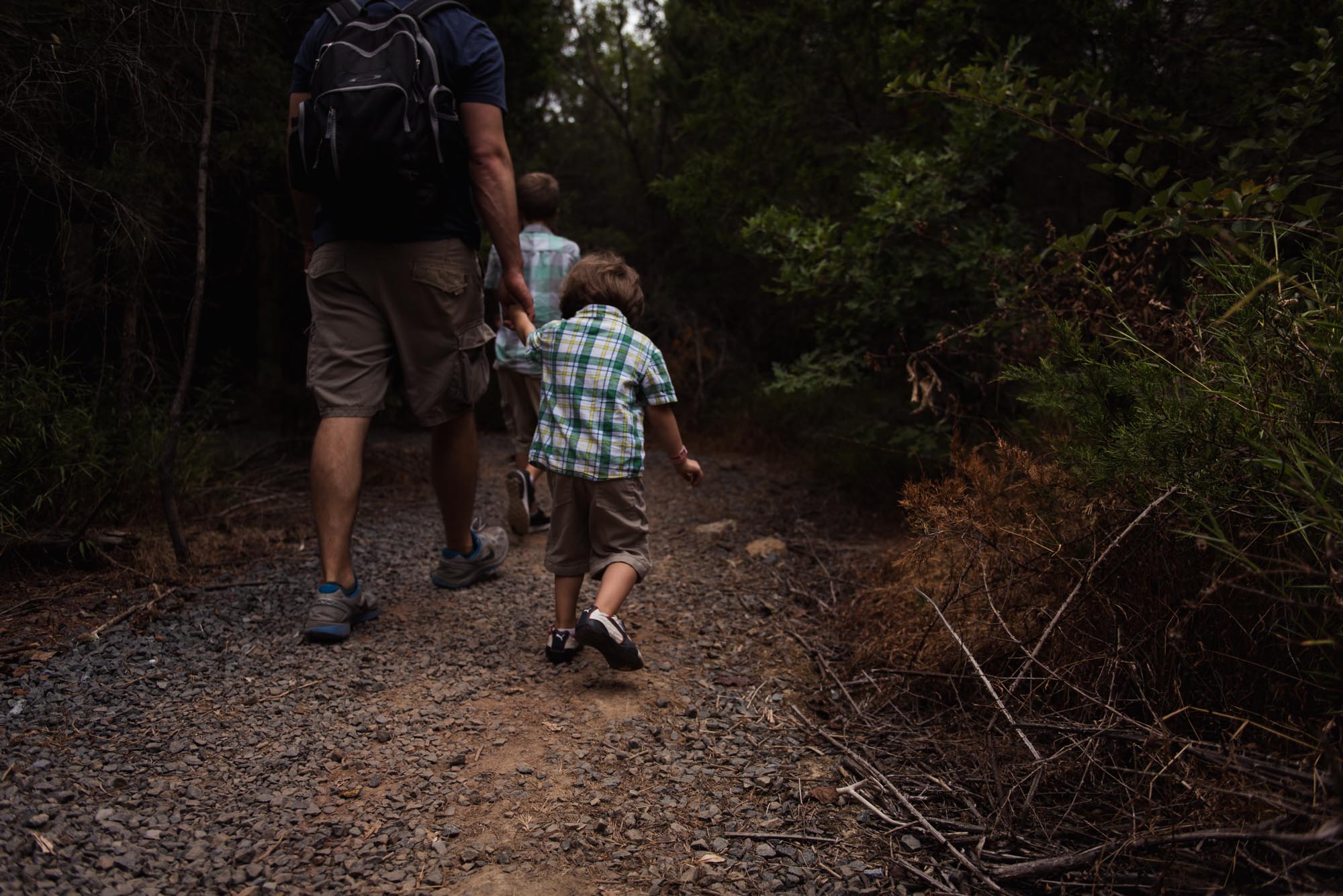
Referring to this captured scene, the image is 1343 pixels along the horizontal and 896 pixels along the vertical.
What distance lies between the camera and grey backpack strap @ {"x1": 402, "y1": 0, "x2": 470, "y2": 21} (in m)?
3.02

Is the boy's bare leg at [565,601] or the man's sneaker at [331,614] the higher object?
the boy's bare leg at [565,601]

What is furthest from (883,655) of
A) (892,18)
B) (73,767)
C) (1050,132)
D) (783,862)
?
(892,18)

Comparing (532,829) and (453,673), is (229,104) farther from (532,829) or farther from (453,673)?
(532,829)

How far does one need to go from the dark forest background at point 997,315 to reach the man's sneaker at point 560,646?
1.01 metres

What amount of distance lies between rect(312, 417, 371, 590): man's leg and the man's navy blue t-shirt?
0.65 metres

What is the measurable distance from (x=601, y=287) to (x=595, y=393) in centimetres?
40

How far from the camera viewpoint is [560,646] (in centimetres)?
303

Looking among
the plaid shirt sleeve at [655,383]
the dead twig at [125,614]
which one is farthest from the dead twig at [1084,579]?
the dead twig at [125,614]

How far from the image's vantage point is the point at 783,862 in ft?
6.59

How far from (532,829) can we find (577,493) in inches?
48.0

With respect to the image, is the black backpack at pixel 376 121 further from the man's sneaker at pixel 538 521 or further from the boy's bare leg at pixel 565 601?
the man's sneaker at pixel 538 521

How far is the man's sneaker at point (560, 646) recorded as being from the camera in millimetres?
3029

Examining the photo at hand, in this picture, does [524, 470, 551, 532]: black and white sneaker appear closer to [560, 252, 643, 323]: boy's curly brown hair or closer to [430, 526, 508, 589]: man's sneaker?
[430, 526, 508, 589]: man's sneaker

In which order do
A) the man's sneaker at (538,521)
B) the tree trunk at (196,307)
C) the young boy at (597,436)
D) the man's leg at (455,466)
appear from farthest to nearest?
1. the man's sneaker at (538,521)
2. the man's leg at (455,466)
3. the tree trunk at (196,307)
4. the young boy at (597,436)
